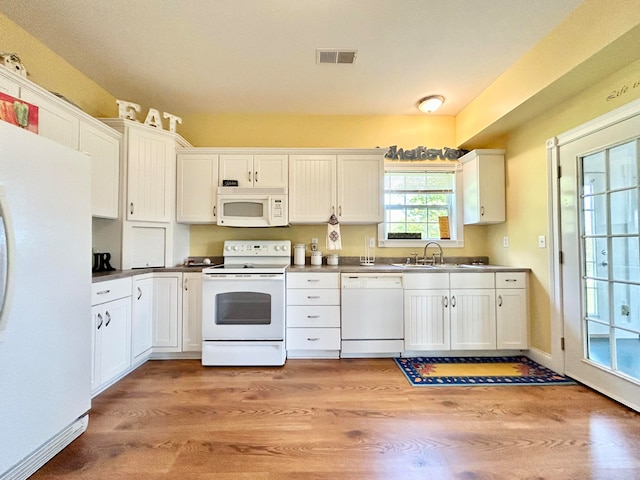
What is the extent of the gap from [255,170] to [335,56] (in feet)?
4.42

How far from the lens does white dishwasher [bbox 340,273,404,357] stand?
2.73 metres

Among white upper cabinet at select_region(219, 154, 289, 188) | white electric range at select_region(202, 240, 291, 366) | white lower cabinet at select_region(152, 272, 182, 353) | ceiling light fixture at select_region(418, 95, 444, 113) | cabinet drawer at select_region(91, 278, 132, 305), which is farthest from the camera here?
white upper cabinet at select_region(219, 154, 289, 188)

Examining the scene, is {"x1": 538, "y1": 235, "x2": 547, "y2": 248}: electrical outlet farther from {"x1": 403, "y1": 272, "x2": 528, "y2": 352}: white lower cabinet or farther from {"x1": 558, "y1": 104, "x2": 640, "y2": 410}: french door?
{"x1": 403, "y1": 272, "x2": 528, "y2": 352}: white lower cabinet

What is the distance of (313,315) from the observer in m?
2.73

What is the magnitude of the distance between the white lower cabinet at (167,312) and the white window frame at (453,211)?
2261 millimetres

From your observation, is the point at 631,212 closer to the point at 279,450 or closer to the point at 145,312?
the point at 279,450

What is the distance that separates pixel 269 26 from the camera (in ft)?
6.66

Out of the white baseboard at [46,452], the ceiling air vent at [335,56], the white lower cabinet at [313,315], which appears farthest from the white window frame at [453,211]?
the white baseboard at [46,452]

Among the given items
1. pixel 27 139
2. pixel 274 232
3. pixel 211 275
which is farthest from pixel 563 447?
pixel 27 139

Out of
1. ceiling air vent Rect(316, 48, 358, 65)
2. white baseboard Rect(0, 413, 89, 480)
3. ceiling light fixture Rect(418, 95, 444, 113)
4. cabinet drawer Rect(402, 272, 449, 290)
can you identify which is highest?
ceiling air vent Rect(316, 48, 358, 65)

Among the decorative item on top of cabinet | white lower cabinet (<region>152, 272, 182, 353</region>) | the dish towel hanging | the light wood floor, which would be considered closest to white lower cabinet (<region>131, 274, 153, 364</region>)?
white lower cabinet (<region>152, 272, 182, 353</region>)

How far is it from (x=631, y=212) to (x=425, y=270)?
1.44 m

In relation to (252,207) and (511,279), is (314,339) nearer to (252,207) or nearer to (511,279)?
(252,207)

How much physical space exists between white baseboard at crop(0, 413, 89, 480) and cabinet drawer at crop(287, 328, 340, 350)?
154 cm
